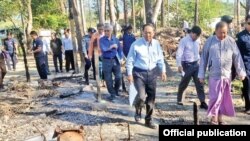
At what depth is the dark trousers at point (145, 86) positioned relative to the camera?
720cm

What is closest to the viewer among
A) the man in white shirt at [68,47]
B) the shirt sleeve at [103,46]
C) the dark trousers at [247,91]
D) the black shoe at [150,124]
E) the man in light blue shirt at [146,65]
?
the man in light blue shirt at [146,65]

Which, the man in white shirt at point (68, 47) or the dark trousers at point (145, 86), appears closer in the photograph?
the dark trousers at point (145, 86)

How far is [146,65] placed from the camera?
719 centimetres

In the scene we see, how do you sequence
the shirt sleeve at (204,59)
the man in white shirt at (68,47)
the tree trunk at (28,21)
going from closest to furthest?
the shirt sleeve at (204,59) < the man in white shirt at (68,47) < the tree trunk at (28,21)

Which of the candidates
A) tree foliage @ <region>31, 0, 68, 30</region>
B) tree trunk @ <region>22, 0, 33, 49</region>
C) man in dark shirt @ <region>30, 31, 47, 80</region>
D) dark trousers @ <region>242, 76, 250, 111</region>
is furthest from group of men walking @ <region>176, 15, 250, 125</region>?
tree foliage @ <region>31, 0, 68, 30</region>

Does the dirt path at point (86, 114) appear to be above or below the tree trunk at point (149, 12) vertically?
below

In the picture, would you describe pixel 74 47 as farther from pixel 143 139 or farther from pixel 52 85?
pixel 143 139

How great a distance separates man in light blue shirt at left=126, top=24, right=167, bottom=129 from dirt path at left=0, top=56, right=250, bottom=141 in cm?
53

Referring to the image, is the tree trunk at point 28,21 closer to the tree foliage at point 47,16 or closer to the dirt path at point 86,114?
the tree foliage at point 47,16

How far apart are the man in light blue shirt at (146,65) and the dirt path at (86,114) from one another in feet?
1.73

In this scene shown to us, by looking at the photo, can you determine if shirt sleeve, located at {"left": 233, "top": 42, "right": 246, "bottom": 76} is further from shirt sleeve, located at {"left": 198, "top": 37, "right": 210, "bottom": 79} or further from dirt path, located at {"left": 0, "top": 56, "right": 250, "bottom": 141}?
dirt path, located at {"left": 0, "top": 56, "right": 250, "bottom": 141}

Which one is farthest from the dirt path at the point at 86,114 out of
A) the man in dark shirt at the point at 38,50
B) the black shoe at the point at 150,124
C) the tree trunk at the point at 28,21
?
the tree trunk at the point at 28,21

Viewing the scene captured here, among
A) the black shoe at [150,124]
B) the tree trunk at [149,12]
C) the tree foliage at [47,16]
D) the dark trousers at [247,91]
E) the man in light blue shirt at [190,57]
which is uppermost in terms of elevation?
the tree foliage at [47,16]

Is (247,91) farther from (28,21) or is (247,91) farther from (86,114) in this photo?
(28,21)
